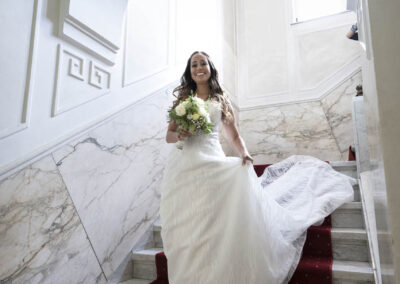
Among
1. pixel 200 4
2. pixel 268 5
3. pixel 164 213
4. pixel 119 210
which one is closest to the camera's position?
pixel 164 213

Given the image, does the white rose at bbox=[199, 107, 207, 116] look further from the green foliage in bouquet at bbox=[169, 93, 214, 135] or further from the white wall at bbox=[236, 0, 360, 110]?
the white wall at bbox=[236, 0, 360, 110]

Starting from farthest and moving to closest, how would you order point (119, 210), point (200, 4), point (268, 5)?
point (268, 5) < point (200, 4) < point (119, 210)

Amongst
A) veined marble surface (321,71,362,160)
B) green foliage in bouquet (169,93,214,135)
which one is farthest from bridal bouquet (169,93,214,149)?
veined marble surface (321,71,362,160)

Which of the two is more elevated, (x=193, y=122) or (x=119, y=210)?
(x=193, y=122)

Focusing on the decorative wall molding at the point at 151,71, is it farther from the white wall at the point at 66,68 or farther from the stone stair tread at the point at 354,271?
the stone stair tread at the point at 354,271

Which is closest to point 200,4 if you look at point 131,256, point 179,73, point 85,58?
point 179,73

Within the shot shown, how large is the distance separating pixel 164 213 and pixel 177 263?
12.7 inches

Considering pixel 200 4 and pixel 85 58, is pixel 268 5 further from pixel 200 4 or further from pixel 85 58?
pixel 85 58

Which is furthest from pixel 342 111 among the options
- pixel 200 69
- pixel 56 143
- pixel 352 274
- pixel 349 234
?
pixel 56 143

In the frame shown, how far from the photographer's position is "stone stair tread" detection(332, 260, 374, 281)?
1.82 metres

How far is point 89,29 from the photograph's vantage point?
2131 mm

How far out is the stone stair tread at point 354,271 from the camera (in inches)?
71.6

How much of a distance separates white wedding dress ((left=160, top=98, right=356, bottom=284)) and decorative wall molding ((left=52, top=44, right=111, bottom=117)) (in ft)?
2.45

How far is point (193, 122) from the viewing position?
202 centimetres
